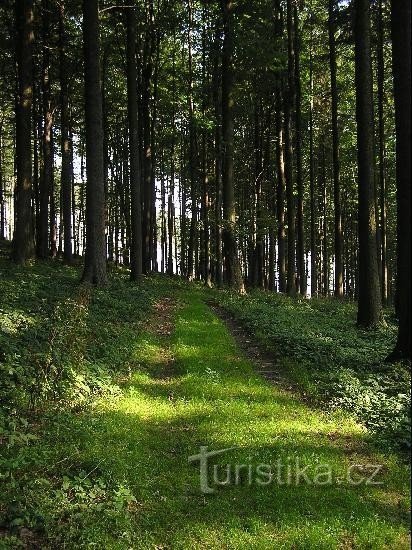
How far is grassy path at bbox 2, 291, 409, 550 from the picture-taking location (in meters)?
5.12

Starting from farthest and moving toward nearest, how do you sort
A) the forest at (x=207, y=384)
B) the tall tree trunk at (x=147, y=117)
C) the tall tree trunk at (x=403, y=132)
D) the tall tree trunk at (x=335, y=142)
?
the tall tree trunk at (x=147, y=117) < the tall tree trunk at (x=335, y=142) < the tall tree trunk at (x=403, y=132) < the forest at (x=207, y=384)

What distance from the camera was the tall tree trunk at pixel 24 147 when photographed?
65.4ft

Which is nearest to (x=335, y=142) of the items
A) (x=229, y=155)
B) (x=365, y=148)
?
(x=229, y=155)

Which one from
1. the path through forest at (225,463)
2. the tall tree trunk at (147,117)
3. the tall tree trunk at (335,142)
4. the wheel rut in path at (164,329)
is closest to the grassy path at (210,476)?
the path through forest at (225,463)

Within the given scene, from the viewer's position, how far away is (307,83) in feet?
107

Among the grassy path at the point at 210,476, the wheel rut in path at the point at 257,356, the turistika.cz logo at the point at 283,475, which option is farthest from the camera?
the wheel rut in path at the point at 257,356

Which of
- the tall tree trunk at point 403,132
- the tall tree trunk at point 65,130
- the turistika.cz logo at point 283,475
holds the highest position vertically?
the tall tree trunk at point 65,130

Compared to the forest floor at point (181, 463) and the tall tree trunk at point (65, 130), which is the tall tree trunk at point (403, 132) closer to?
the forest floor at point (181, 463)

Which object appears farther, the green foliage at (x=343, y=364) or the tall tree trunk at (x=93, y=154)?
the tall tree trunk at (x=93, y=154)

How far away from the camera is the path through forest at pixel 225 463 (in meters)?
5.15

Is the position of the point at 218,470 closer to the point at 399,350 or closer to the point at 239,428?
the point at 239,428

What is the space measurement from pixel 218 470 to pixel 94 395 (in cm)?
325

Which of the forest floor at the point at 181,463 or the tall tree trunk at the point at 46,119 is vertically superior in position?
the tall tree trunk at the point at 46,119

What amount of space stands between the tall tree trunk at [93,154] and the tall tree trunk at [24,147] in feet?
11.5
